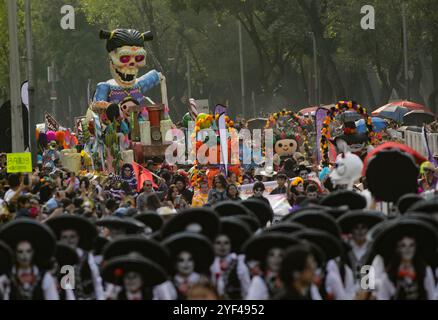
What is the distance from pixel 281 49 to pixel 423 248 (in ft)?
166

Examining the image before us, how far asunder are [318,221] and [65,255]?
7.03ft

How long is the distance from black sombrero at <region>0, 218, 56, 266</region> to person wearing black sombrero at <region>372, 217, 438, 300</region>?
2.59 m

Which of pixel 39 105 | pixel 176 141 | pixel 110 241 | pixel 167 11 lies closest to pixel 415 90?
pixel 167 11

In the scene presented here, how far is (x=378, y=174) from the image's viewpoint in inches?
634

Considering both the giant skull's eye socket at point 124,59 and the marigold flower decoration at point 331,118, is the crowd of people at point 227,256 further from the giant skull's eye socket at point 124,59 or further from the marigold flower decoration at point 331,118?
the giant skull's eye socket at point 124,59

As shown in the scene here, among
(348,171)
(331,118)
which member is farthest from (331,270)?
(331,118)

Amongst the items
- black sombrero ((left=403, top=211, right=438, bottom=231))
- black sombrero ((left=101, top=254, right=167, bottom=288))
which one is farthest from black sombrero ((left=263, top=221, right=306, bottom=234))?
black sombrero ((left=101, top=254, right=167, bottom=288))

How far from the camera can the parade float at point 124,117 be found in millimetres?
30812

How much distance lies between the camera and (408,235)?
12258 millimetres

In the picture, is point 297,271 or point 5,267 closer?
point 297,271

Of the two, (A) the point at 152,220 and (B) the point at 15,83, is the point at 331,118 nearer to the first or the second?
(B) the point at 15,83

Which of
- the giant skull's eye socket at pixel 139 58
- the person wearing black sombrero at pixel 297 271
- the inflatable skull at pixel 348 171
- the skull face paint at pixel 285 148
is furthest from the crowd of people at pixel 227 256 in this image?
the giant skull's eye socket at pixel 139 58

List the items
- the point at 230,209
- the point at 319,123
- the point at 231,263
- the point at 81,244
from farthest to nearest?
1. the point at 319,123
2. the point at 230,209
3. the point at 81,244
4. the point at 231,263

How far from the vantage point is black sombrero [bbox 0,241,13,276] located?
12320 millimetres
